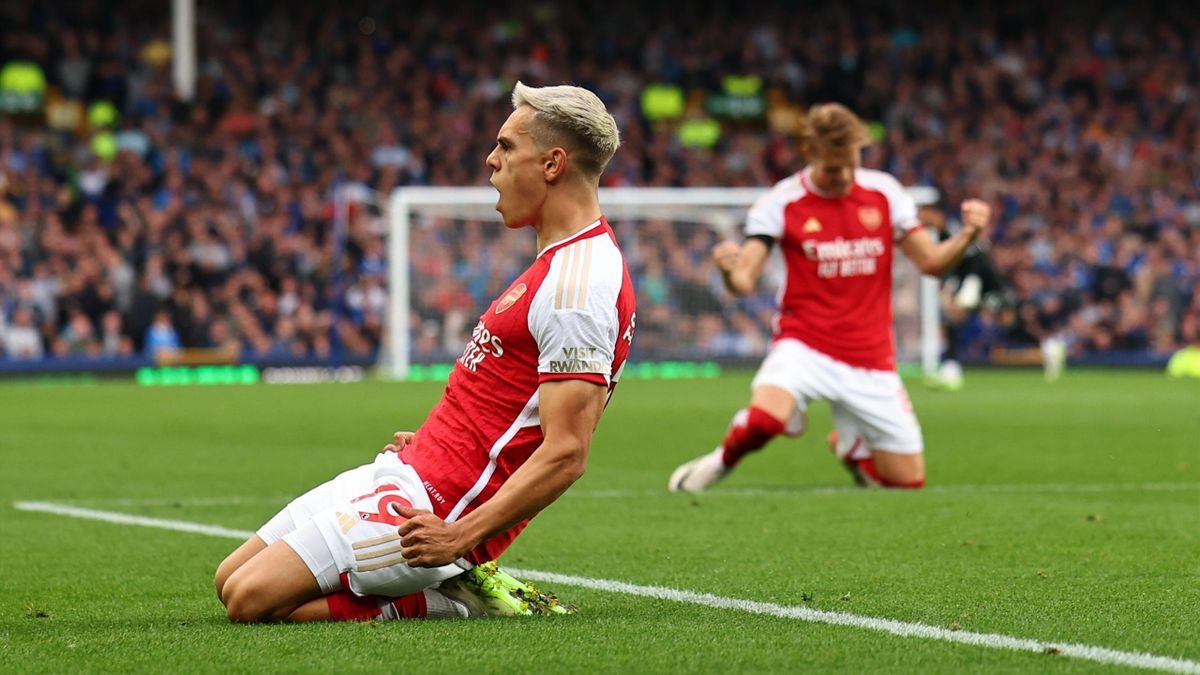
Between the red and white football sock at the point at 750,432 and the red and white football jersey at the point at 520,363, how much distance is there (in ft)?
15.6

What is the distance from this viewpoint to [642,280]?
90.7 ft

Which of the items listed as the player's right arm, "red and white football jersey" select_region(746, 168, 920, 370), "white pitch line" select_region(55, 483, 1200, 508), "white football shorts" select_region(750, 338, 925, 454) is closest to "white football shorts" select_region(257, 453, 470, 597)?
the player's right arm

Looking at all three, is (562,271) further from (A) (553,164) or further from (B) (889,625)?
(B) (889,625)

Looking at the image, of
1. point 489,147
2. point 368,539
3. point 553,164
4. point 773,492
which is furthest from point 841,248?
point 489,147

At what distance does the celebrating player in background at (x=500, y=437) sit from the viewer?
199 inches

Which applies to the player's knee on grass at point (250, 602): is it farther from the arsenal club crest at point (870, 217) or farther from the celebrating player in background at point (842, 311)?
the arsenal club crest at point (870, 217)

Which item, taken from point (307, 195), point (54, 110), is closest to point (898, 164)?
point (307, 195)

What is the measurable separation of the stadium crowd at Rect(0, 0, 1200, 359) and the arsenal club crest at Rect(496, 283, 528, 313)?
2098cm

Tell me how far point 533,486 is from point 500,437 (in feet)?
1.11

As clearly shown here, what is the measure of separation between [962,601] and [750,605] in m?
0.66

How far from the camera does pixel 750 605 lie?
19.3 feet

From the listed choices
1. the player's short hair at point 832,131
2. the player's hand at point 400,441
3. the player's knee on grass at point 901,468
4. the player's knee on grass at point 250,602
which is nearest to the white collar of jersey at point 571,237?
the player's hand at point 400,441

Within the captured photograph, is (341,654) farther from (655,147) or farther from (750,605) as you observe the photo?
→ (655,147)

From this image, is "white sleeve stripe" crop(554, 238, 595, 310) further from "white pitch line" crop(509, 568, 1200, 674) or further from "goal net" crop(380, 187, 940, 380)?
"goal net" crop(380, 187, 940, 380)
